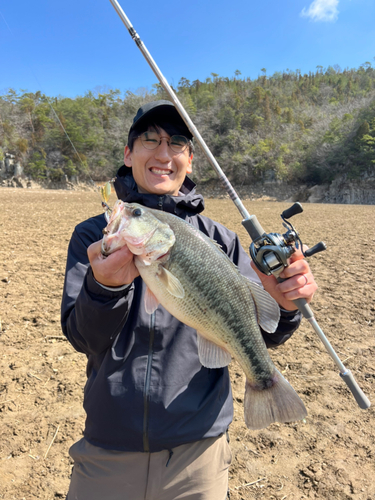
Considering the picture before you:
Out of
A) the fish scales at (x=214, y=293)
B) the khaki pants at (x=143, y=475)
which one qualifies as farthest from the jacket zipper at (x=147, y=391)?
the fish scales at (x=214, y=293)

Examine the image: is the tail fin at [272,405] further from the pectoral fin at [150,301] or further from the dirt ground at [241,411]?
the dirt ground at [241,411]

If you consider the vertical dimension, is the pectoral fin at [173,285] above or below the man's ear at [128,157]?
below

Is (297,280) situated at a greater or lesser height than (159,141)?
lesser

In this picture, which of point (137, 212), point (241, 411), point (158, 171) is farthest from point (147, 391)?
point (241, 411)

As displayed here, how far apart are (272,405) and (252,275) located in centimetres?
102

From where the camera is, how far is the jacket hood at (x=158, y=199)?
8.37 ft

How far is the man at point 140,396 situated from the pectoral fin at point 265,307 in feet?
0.65

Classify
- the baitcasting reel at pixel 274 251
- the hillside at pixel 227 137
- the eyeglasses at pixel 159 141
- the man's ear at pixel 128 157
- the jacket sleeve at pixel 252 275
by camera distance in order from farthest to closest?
the hillside at pixel 227 137 < the man's ear at pixel 128 157 < the eyeglasses at pixel 159 141 < the jacket sleeve at pixel 252 275 < the baitcasting reel at pixel 274 251

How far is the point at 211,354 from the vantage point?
82.2 inches

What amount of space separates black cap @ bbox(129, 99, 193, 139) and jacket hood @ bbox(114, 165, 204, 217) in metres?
0.48

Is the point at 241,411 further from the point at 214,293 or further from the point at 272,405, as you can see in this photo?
the point at 214,293

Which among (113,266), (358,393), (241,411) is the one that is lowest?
(241,411)

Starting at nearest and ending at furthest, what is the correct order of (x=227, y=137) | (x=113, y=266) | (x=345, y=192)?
(x=113, y=266)
(x=345, y=192)
(x=227, y=137)

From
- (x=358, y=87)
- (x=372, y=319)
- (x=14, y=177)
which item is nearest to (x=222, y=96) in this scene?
(x=358, y=87)
